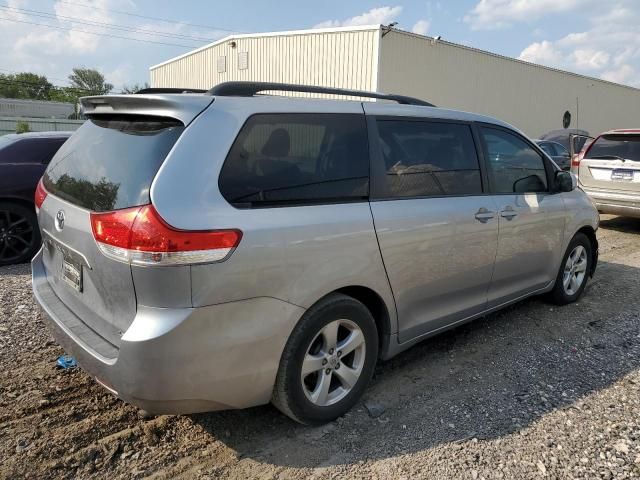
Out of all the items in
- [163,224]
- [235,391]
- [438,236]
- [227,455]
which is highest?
[163,224]

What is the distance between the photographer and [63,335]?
2.58 meters

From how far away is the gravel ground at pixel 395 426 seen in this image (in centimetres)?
250

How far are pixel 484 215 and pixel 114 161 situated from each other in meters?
2.43

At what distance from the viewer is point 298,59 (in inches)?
747

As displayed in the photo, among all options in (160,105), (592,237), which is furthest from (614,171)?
(160,105)

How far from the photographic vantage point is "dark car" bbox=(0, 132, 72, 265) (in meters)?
5.89

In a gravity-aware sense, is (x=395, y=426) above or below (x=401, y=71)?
below

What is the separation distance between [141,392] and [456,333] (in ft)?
8.96

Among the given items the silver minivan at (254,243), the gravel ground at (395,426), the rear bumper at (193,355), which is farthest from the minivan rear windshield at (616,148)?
the rear bumper at (193,355)

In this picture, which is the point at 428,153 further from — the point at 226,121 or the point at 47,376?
the point at 47,376

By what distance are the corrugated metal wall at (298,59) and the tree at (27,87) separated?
65606mm

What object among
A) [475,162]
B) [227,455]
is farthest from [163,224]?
[475,162]

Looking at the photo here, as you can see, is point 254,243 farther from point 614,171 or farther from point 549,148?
point 549,148

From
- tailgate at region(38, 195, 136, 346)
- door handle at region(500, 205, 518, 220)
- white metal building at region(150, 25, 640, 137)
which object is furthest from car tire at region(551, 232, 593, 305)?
white metal building at region(150, 25, 640, 137)
